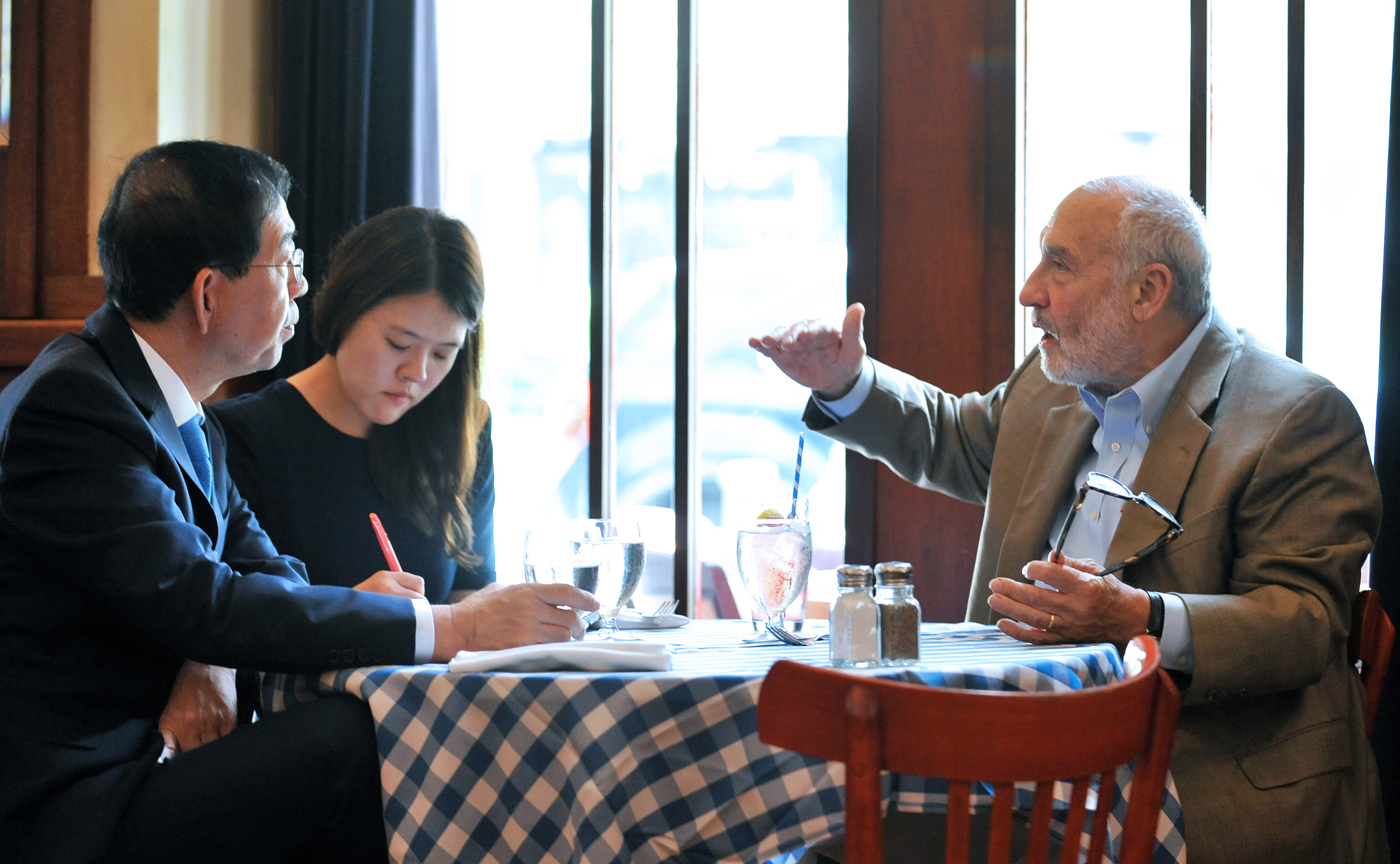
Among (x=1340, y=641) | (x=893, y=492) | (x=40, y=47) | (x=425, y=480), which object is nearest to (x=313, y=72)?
(x=40, y=47)

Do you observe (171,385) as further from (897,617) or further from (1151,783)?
(1151,783)

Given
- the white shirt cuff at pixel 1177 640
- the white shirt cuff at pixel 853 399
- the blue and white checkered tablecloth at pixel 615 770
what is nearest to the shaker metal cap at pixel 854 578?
the blue and white checkered tablecloth at pixel 615 770

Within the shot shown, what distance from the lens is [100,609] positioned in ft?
4.50

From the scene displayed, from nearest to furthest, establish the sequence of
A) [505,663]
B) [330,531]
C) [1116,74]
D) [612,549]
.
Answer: [505,663], [612,549], [330,531], [1116,74]

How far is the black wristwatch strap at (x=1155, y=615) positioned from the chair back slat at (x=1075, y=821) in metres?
0.65

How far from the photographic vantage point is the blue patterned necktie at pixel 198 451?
158cm

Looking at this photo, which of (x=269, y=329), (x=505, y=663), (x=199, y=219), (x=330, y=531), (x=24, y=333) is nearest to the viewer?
(x=505, y=663)

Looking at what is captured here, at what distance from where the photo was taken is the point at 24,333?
8.96 feet

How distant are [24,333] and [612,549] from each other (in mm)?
2037

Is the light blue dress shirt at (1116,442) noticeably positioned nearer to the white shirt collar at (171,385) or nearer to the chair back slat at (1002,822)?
the chair back slat at (1002,822)

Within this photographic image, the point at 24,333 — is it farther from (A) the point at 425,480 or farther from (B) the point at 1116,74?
(B) the point at 1116,74

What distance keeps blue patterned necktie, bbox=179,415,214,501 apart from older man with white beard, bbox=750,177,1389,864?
1.07m

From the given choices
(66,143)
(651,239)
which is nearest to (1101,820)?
(651,239)

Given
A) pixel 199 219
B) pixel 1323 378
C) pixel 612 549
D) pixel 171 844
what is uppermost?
pixel 199 219
